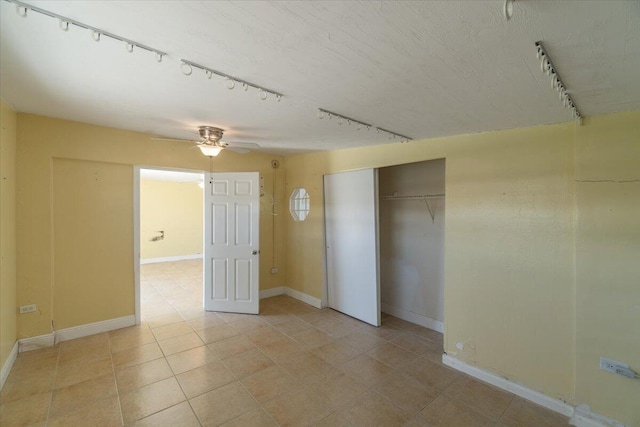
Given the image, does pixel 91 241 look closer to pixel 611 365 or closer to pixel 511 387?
pixel 511 387

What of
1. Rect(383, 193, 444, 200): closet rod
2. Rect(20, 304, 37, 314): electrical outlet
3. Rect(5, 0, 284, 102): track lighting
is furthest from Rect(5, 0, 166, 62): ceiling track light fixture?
Rect(383, 193, 444, 200): closet rod

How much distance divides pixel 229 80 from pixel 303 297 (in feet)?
11.9

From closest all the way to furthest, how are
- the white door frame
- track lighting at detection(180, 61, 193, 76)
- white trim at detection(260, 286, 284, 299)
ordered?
track lighting at detection(180, 61, 193, 76) → the white door frame → white trim at detection(260, 286, 284, 299)

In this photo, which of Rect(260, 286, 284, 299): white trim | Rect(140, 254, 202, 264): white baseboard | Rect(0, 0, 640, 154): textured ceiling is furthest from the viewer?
Rect(140, 254, 202, 264): white baseboard

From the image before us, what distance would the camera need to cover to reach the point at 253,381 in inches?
97.0

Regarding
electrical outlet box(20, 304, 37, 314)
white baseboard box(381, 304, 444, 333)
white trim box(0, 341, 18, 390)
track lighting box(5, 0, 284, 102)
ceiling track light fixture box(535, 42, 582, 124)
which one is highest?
track lighting box(5, 0, 284, 102)

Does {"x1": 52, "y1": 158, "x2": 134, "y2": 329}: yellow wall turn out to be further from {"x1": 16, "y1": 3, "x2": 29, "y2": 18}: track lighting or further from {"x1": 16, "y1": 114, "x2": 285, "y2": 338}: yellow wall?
{"x1": 16, "y1": 3, "x2": 29, "y2": 18}: track lighting

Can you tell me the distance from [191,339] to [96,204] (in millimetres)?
1939

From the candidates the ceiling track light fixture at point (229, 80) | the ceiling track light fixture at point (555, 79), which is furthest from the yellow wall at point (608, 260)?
the ceiling track light fixture at point (229, 80)

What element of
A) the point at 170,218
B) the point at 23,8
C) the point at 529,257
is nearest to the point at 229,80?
the point at 23,8

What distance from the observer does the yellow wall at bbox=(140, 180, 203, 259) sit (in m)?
7.64

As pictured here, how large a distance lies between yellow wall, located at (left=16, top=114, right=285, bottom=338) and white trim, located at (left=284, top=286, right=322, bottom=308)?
2306mm

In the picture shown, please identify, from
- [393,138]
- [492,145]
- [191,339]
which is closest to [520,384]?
[492,145]

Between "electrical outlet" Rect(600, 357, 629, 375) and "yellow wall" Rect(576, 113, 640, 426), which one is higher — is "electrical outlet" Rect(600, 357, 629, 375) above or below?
below
